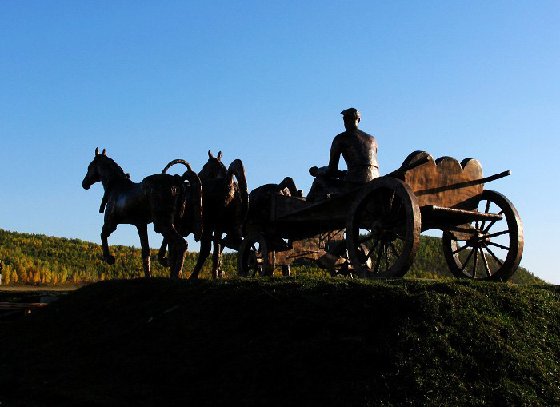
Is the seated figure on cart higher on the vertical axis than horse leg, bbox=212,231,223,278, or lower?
higher

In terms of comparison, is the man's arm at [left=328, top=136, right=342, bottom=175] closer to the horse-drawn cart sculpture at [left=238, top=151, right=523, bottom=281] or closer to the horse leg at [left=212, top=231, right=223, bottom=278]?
the horse-drawn cart sculpture at [left=238, top=151, right=523, bottom=281]

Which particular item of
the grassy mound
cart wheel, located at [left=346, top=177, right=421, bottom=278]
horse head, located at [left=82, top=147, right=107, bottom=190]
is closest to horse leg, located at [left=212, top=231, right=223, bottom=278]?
horse head, located at [left=82, top=147, right=107, bottom=190]

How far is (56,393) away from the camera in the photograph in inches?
A: 282

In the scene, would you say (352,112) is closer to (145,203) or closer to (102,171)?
(145,203)

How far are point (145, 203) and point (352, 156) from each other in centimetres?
379

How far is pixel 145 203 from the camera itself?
12.5 m

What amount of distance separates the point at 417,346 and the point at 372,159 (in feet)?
15.7

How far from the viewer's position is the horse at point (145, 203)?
39.9 ft

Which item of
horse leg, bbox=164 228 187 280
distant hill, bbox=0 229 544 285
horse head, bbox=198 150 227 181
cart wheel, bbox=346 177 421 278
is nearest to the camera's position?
cart wheel, bbox=346 177 421 278

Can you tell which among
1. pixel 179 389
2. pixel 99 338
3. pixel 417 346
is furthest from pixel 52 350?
pixel 417 346

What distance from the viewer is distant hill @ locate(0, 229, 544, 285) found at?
2403cm

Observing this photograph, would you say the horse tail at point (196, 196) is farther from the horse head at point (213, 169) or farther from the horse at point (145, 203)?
the horse head at point (213, 169)

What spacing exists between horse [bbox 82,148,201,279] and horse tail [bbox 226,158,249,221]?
0.80 metres

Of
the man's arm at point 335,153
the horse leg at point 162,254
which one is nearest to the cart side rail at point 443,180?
the man's arm at point 335,153
